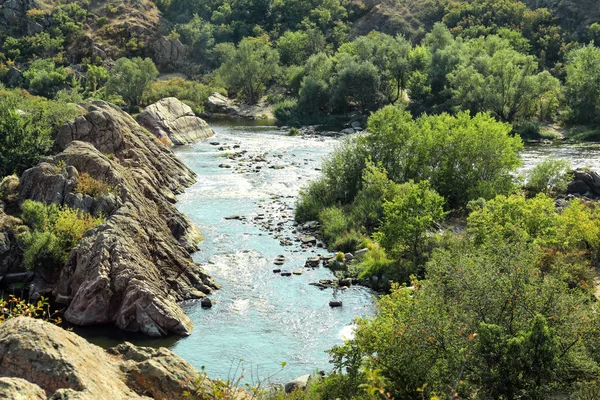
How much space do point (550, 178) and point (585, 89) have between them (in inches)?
1531

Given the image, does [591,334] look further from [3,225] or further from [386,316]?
[3,225]

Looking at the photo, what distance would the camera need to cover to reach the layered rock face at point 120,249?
35.2 meters

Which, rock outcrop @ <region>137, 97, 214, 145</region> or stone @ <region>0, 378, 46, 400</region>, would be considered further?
rock outcrop @ <region>137, 97, 214, 145</region>

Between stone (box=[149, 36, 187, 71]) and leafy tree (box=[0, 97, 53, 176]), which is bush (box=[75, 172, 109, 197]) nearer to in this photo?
leafy tree (box=[0, 97, 53, 176])

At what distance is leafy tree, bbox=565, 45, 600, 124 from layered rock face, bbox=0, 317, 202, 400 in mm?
83173

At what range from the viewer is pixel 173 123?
85.6 metres

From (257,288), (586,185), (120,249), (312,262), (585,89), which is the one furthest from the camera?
(585,89)

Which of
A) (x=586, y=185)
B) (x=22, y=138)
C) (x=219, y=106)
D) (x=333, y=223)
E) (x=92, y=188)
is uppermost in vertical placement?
(x=219, y=106)

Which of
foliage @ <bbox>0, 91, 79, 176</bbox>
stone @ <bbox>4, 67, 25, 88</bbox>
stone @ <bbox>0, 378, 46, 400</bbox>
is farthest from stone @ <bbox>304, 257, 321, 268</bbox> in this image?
stone @ <bbox>4, 67, 25, 88</bbox>

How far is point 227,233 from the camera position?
49.9 metres

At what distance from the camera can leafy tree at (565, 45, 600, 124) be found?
8669 cm

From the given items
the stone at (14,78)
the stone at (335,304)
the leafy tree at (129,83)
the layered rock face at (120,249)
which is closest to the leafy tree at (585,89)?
the layered rock face at (120,249)

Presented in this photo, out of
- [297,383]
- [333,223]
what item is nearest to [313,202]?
[333,223]

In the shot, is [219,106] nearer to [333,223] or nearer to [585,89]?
[585,89]
